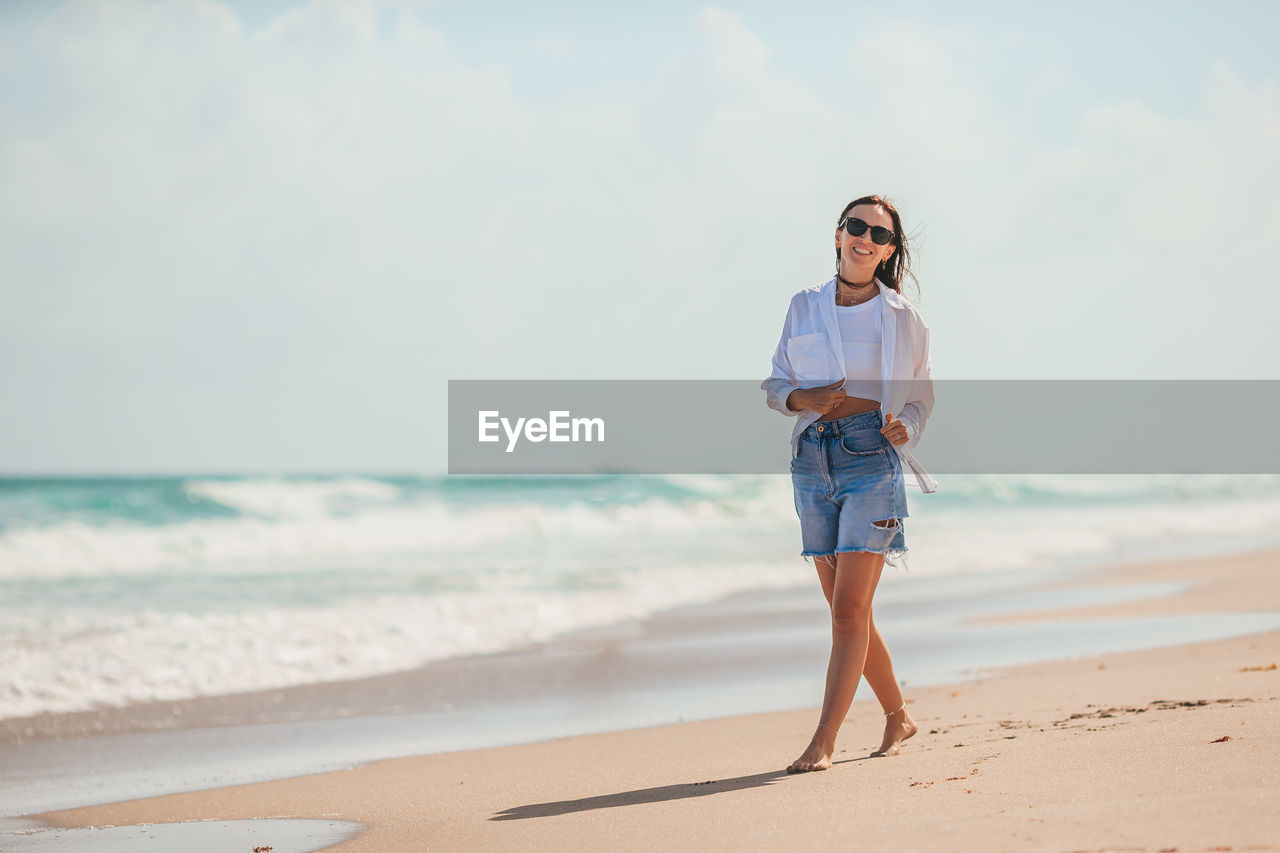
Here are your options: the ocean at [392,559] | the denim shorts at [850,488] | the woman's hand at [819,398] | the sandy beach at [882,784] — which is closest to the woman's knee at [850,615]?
the denim shorts at [850,488]

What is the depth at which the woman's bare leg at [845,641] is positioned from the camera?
3623 millimetres

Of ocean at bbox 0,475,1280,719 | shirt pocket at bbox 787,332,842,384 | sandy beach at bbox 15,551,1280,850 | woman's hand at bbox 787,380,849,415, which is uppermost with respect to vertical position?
shirt pocket at bbox 787,332,842,384

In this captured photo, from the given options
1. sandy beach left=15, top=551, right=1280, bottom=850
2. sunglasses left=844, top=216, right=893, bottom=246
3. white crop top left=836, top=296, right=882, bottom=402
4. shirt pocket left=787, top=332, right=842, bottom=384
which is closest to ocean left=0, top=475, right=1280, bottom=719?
sandy beach left=15, top=551, right=1280, bottom=850

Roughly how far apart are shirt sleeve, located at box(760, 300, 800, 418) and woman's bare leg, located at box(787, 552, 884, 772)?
1.69ft

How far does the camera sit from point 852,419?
3.66 meters

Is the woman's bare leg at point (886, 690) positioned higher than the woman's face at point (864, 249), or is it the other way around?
the woman's face at point (864, 249)

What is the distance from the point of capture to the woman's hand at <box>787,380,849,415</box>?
11.8ft

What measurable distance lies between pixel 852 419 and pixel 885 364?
0.66 ft

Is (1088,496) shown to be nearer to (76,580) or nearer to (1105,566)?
(1105,566)

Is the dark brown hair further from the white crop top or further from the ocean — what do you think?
the ocean

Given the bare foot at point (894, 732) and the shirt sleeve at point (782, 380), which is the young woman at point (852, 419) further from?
the bare foot at point (894, 732)

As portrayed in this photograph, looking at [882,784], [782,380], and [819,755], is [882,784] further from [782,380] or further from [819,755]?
[782,380]

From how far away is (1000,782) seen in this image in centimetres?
323

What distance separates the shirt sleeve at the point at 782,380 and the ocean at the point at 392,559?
415 cm
